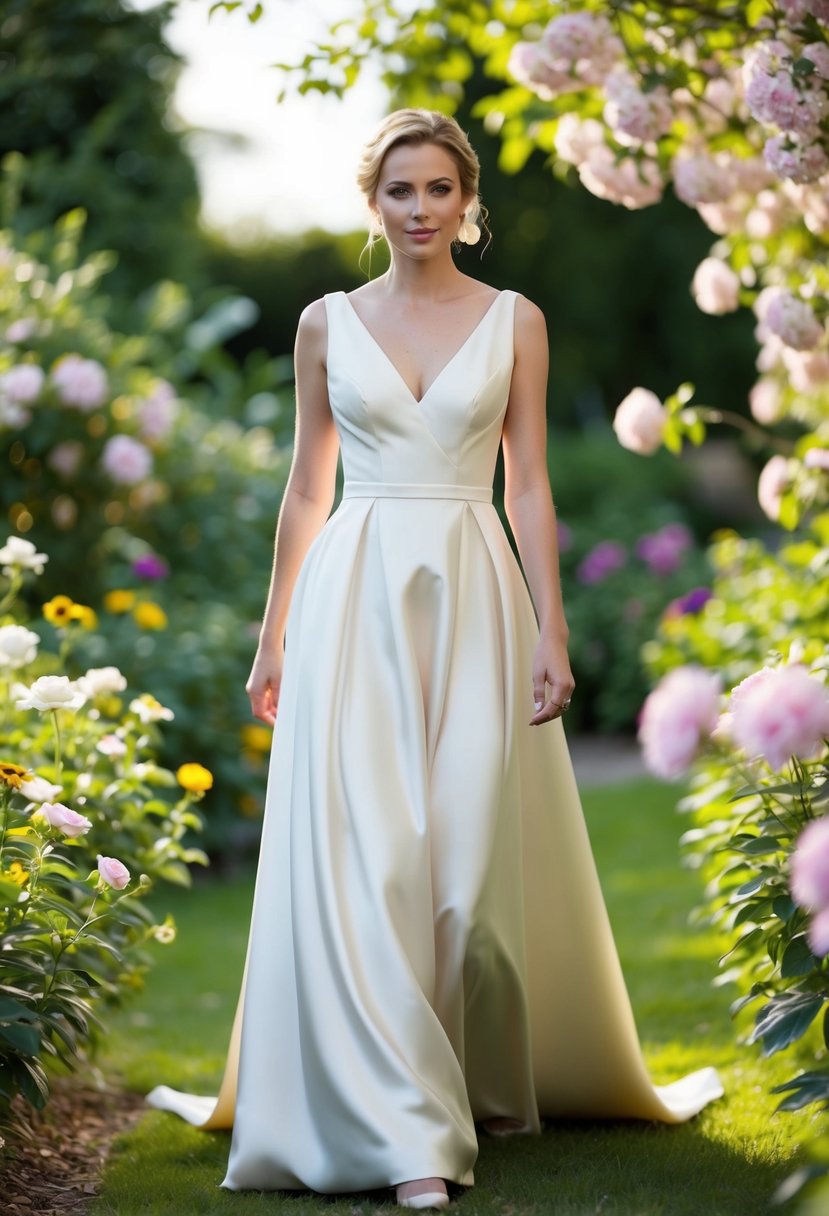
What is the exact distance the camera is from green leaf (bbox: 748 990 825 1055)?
2432 mm

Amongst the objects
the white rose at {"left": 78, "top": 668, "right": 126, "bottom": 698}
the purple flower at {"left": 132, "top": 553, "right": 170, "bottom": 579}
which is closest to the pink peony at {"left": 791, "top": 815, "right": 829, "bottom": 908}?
the white rose at {"left": 78, "top": 668, "right": 126, "bottom": 698}

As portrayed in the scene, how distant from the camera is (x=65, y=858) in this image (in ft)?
10.6

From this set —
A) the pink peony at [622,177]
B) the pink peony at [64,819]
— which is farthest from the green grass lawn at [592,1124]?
the pink peony at [622,177]

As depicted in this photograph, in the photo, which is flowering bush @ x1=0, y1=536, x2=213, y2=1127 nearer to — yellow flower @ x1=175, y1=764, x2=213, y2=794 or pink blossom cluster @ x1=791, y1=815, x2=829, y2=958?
yellow flower @ x1=175, y1=764, x2=213, y2=794

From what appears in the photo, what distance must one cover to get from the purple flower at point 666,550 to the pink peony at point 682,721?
809cm

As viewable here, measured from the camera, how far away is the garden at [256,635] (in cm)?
282

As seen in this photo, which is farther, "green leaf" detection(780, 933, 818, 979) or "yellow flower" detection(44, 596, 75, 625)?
"yellow flower" detection(44, 596, 75, 625)

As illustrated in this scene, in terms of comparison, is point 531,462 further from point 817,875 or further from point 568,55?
point 817,875

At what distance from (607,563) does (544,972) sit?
7.50 metres

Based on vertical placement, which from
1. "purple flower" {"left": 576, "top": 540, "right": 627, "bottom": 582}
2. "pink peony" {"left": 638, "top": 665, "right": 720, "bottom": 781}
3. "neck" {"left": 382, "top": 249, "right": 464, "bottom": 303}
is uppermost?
"neck" {"left": 382, "top": 249, "right": 464, "bottom": 303}

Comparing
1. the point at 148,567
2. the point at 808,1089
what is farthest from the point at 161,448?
the point at 808,1089

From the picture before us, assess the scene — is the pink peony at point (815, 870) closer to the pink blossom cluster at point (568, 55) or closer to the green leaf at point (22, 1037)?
the green leaf at point (22, 1037)

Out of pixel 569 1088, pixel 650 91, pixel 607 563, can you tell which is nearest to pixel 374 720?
pixel 569 1088

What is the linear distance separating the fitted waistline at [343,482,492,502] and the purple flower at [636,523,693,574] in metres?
7.37
